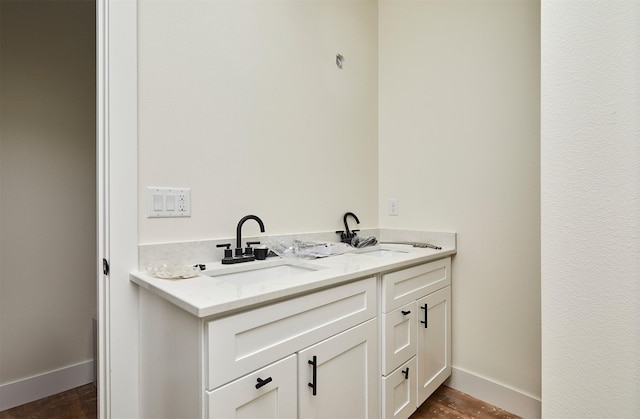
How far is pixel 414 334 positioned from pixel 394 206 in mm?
882

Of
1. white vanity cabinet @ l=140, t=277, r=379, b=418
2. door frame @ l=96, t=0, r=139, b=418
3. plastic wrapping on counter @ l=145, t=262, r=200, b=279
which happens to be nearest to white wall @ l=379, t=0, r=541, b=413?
white vanity cabinet @ l=140, t=277, r=379, b=418

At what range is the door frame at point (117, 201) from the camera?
1.12 m

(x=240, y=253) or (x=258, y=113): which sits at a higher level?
(x=258, y=113)

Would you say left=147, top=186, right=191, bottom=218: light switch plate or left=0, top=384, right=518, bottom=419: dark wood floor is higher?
left=147, top=186, right=191, bottom=218: light switch plate

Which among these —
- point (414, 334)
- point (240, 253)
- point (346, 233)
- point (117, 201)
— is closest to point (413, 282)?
point (414, 334)

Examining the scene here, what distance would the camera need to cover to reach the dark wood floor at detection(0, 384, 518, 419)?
5.42 feet

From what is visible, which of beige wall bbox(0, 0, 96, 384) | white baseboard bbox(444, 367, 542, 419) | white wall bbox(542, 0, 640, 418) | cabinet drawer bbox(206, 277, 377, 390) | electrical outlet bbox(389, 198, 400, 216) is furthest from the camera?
electrical outlet bbox(389, 198, 400, 216)

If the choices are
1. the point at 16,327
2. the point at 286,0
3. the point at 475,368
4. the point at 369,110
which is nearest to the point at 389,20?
the point at 369,110

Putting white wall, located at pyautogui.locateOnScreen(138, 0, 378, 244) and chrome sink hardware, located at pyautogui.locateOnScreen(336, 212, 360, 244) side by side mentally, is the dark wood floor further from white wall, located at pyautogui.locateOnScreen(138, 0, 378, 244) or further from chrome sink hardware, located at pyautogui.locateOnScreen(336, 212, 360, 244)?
white wall, located at pyautogui.locateOnScreen(138, 0, 378, 244)

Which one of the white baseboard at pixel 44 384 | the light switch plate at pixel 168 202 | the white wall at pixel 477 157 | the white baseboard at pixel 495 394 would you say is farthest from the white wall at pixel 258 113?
the white baseboard at pixel 44 384

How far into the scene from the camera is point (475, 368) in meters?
1.83

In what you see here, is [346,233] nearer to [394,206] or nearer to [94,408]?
[394,206]

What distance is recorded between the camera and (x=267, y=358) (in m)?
0.91

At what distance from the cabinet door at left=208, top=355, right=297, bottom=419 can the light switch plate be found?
697 mm
